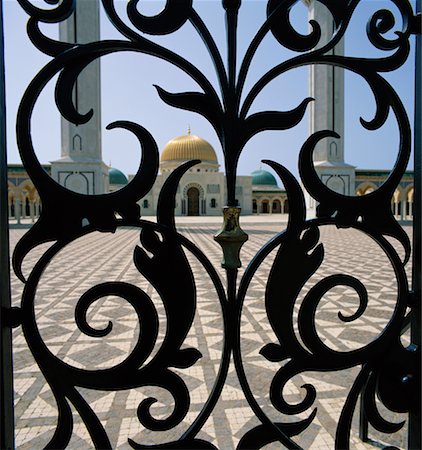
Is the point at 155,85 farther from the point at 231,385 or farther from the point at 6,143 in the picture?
the point at 231,385

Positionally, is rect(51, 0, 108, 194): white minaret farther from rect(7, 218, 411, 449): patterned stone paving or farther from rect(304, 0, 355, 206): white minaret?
rect(7, 218, 411, 449): patterned stone paving

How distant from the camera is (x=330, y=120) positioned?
8844mm

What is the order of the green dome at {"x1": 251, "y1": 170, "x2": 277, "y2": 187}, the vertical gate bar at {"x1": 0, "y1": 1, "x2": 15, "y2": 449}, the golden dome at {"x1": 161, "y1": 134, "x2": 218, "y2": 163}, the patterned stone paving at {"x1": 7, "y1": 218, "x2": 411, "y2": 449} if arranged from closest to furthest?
the vertical gate bar at {"x1": 0, "y1": 1, "x2": 15, "y2": 449}, the patterned stone paving at {"x1": 7, "y1": 218, "x2": 411, "y2": 449}, the golden dome at {"x1": 161, "y1": 134, "x2": 218, "y2": 163}, the green dome at {"x1": 251, "y1": 170, "x2": 277, "y2": 187}

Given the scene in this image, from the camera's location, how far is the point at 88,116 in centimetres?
46

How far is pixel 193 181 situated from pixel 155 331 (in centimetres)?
1923

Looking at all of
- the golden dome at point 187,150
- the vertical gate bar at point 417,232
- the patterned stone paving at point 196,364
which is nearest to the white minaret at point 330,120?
the patterned stone paving at point 196,364

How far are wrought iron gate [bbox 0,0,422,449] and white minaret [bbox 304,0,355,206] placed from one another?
8.52 metres

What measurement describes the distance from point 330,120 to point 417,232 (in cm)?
926

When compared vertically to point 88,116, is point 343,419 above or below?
below

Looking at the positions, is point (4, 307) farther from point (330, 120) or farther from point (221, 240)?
point (330, 120)

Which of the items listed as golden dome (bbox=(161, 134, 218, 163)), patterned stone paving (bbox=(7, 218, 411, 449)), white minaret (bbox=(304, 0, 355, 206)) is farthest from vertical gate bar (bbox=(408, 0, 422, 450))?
golden dome (bbox=(161, 134, 218, 163))

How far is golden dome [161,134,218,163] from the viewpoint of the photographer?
20.3 m

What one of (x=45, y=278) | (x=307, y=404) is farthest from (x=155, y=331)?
(x=45, y=278)

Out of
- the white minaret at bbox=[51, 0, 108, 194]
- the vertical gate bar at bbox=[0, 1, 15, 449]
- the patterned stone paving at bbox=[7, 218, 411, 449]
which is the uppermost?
the white minaret at bbox=[51, 0, 108, 194]
